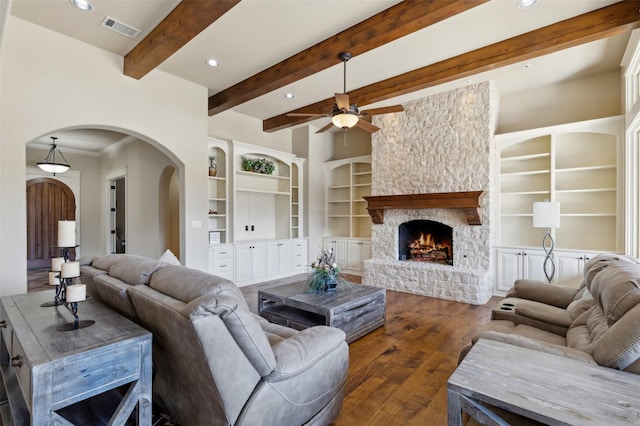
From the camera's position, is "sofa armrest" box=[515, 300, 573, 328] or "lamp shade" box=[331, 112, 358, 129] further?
"lamp shade" box=[331, 112, 358, 129]

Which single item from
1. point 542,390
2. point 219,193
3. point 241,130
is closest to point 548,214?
point 542,390

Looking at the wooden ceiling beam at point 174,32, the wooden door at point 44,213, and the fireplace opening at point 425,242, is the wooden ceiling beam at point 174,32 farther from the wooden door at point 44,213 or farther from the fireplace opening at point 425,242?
the wooden door at point 44,213

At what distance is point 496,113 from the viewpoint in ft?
17.3

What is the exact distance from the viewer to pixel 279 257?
651 centimetres

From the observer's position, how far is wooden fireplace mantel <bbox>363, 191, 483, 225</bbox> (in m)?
4.91

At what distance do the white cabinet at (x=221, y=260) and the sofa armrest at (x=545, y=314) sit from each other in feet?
14.5

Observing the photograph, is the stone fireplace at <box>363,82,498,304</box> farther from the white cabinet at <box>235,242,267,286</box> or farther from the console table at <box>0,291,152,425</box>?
the console table at <box>0,291,152,425</box>

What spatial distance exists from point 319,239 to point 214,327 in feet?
20.0

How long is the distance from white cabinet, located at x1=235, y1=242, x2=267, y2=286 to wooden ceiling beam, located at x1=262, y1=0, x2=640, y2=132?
326cm

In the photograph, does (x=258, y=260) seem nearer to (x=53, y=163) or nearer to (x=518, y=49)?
(x=53, y=163)

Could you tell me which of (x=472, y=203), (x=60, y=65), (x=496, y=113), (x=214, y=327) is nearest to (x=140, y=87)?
(x=60, y=65)

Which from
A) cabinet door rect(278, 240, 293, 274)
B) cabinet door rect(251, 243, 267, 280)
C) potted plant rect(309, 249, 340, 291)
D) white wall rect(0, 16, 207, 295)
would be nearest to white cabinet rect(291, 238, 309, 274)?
cabinet door rect(278, 240, 293, 274)

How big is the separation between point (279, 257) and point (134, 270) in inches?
180

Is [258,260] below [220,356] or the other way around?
below
